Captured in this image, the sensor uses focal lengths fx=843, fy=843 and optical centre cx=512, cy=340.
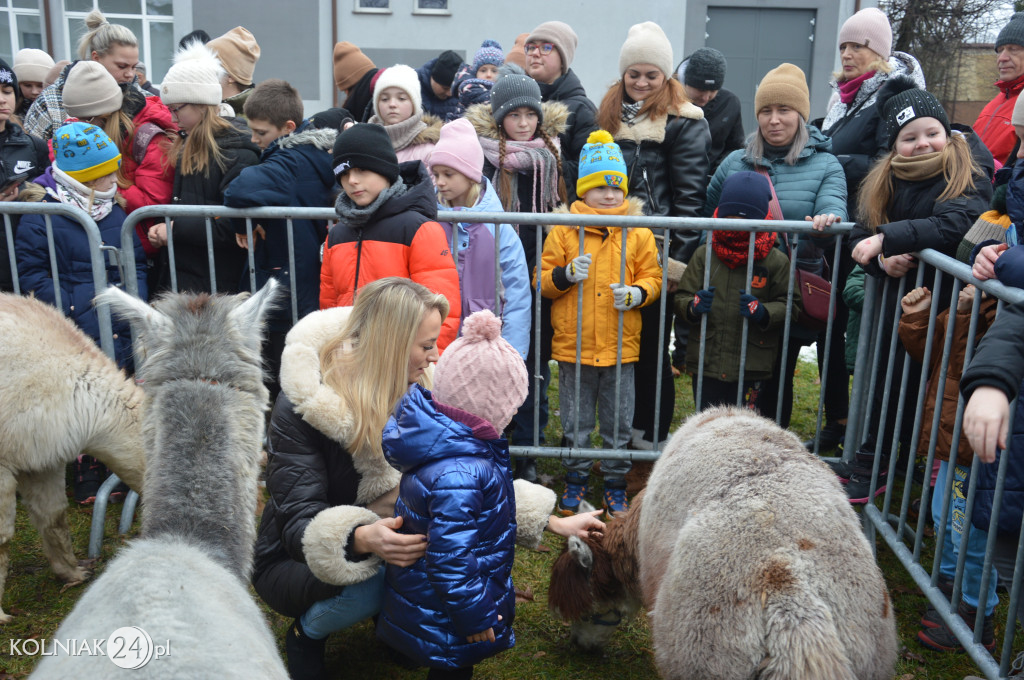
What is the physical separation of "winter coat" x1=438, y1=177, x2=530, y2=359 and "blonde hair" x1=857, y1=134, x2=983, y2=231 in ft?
5.87

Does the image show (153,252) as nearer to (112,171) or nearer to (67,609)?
(112,171)

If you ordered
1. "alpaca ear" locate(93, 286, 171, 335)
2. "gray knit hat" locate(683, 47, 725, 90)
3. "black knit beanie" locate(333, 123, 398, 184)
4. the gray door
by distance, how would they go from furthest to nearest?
1. the gray door
2. "gray knit hat" locate(683, 47, 725, 90)
3. "black knit beanie" locate(333, 123, 398, 184)
4. "alpaca ear" locate(93, 286, 171, 335)

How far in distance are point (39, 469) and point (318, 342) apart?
164cm

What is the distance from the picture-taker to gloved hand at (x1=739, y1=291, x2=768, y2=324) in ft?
14.5

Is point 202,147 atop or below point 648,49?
below

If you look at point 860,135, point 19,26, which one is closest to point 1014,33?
point 860,135

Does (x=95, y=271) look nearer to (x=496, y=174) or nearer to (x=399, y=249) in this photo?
(x=399, y=249)

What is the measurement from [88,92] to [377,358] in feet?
12.1

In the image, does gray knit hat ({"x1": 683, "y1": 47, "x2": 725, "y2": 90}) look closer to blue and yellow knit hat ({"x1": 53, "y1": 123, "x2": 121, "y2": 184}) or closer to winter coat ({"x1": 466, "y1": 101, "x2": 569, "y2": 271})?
winter coat ({"x1": 466, "y1": 101, "x2": 569, "y2": 271})

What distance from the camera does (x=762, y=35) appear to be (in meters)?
14.9

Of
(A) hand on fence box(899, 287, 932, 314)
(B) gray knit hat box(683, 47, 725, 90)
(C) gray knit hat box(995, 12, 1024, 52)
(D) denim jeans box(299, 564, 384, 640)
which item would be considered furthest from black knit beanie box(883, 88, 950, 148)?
(D) denim jeans box(299, 564, 384, 640)

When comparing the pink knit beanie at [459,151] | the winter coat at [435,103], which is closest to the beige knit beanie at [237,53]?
the winter coat at [435,103]

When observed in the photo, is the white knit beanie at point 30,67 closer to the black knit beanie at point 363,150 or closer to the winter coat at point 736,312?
the black knit beanie at point 363,150

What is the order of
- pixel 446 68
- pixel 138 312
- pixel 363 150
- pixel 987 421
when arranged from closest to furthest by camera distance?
1. pixel 138 312
2. pixel 987 421
3. pixel 363 150
4. pixel 446 68
